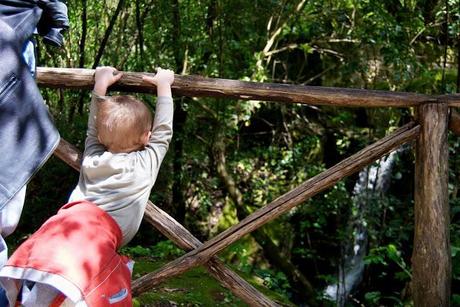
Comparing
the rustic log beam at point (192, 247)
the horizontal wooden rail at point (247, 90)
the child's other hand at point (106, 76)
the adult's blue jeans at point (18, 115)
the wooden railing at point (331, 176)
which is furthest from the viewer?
the rustic log beam at point (192, 247)

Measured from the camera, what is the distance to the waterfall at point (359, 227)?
8.27 m

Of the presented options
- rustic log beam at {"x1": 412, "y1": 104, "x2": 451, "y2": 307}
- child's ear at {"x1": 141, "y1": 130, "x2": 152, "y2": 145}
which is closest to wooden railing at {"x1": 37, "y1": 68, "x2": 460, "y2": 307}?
rustic log beam at {"x1": 412, "y1": 104, "x2": 451, "y2": 307}

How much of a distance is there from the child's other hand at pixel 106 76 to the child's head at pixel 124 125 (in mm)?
382

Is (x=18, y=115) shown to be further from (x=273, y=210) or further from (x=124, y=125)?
(x=273, y=210)

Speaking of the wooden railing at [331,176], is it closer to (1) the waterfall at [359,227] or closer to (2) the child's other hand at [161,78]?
(2) the child's other hand at [161,78]

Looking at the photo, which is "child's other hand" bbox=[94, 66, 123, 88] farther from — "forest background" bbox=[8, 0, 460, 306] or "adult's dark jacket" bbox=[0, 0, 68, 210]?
"forest background" bbox=[8, 0, 460, 306]

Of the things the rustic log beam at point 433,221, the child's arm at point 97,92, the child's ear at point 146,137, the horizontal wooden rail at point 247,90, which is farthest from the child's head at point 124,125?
the rustic log beam at point 433,221

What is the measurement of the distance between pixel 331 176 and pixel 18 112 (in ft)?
5.53

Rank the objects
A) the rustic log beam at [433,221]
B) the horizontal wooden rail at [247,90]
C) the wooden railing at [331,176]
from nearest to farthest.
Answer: the horizontal wooden rail at [247,90] → the wooden railing at [331,176] → the rustic log beam at [433,221]

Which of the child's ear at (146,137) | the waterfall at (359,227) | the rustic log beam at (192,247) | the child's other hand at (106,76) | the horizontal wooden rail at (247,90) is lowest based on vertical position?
the waterfall at (359,227)

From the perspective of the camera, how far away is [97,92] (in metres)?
2.70

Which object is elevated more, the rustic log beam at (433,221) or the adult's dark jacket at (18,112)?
the adult's dark jacket at (18,112)

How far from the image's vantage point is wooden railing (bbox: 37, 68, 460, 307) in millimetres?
3010

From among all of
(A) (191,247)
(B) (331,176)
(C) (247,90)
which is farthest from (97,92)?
(B) (331,176)
